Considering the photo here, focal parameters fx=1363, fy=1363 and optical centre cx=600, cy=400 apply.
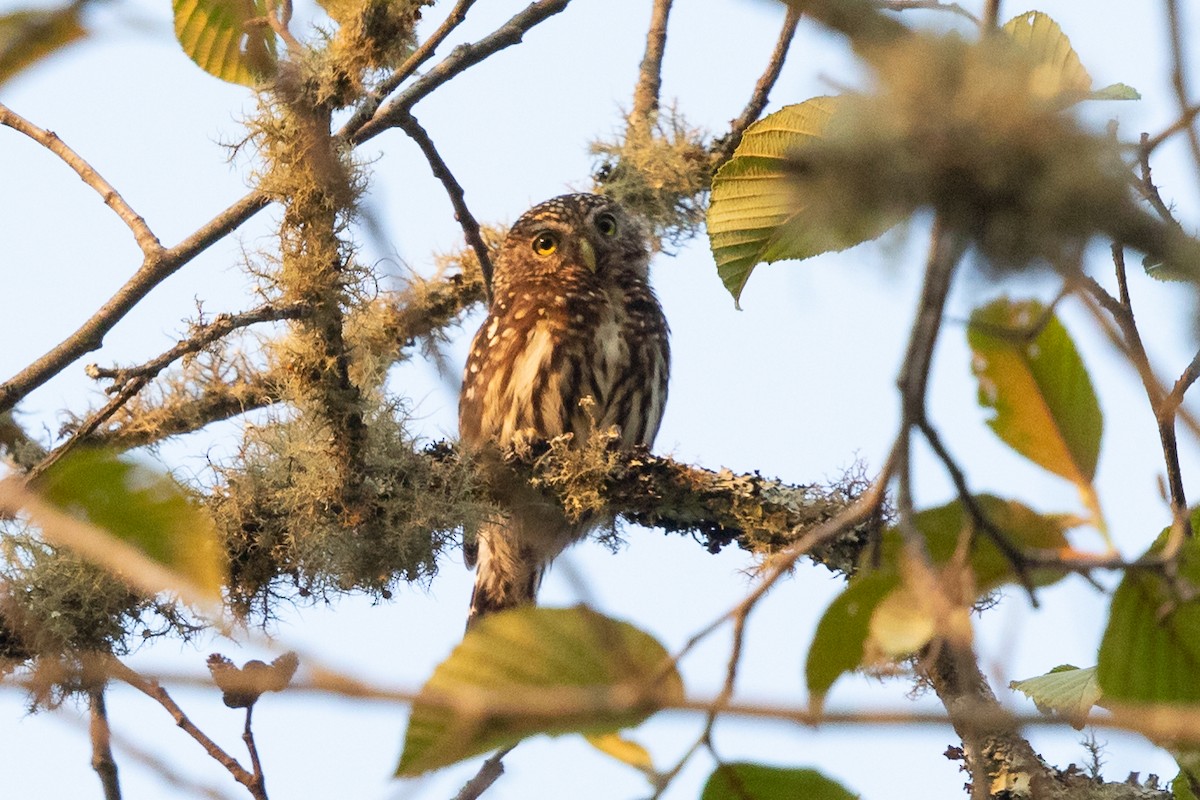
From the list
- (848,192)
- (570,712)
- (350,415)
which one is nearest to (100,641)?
(350,415)

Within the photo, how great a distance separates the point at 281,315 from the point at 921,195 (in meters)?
2.15

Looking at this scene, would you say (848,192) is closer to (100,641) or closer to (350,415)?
(350,415)

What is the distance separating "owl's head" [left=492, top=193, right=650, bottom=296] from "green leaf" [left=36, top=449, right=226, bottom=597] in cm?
375

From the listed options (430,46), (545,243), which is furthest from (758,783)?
(545,243)

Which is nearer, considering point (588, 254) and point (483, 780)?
point (483, 780)

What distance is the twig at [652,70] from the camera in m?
4.96

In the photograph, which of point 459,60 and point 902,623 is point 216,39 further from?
point 902,623

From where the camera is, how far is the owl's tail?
14.4 feet

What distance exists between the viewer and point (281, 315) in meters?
2.84

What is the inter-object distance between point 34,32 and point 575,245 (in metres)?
3.85

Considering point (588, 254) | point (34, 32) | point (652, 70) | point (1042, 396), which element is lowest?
point (1042, 396)

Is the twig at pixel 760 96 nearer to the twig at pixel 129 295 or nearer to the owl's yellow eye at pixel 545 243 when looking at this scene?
the owl's yellow eye at pixel 545 243

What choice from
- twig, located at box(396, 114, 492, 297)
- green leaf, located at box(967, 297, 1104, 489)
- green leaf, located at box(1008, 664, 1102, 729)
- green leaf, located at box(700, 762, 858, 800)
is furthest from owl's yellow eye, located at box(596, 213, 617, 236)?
green leaf, located at box(700, 762, 858, 800)

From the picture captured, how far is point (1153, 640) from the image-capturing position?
4.42 ft
